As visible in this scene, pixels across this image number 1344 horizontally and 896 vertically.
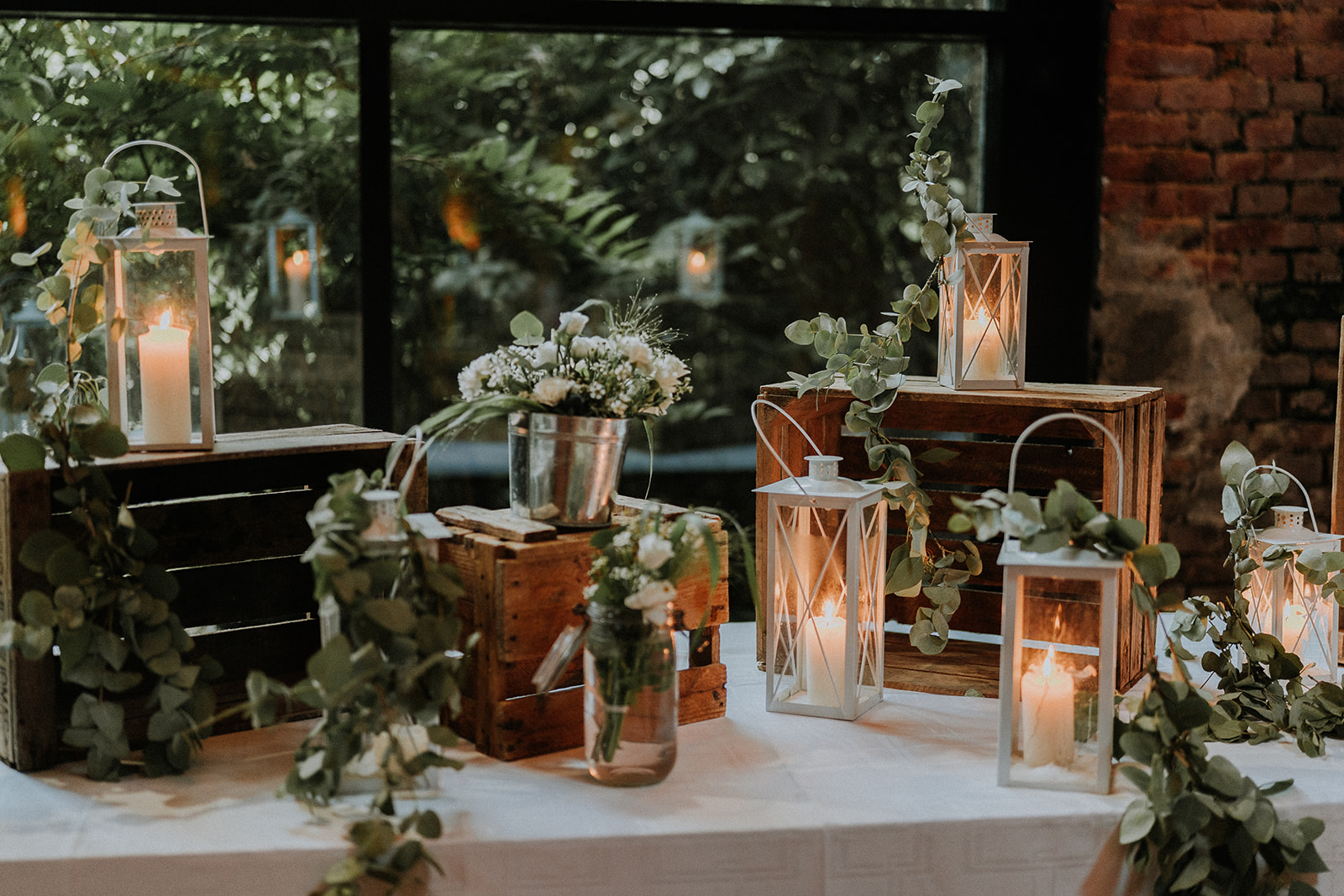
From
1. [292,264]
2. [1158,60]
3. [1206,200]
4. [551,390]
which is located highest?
[1158,60]

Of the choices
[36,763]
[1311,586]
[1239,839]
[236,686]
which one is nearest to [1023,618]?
[1239,839]

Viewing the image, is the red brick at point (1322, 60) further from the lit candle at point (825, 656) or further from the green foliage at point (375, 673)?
the green foliage at point (375, 673)

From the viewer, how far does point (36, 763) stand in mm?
1589

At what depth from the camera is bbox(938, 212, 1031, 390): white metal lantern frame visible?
1.88 m

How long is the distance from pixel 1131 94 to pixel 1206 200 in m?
0.29

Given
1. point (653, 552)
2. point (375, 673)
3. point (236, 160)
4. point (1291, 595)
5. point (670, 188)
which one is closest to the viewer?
point (375, 673)

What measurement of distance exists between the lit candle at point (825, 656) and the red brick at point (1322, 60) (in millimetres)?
1825

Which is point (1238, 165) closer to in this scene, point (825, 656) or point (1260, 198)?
point (1260, 198)

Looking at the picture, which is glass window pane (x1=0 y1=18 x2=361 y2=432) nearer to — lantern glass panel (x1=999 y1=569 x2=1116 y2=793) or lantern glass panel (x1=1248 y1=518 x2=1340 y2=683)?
lantern glass panel (x1=999 y1=569 x2=1116 y2=793)

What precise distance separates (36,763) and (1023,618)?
4.27ft

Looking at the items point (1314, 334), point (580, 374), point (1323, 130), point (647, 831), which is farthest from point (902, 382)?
point (1323, 130)

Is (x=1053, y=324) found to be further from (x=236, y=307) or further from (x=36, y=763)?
(x=36, y=763)

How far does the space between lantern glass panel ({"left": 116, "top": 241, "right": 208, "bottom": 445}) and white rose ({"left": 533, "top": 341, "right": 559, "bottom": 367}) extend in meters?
0.47

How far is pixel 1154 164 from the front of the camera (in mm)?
2658
